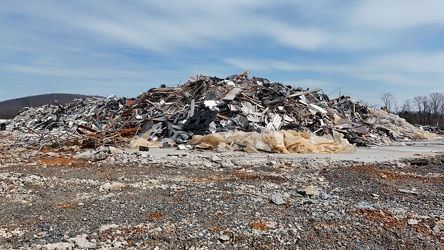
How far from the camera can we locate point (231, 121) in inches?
559

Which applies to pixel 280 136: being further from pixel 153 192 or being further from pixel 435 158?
pixel 153 192

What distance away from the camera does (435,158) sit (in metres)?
10.2

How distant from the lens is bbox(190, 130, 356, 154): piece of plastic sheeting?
11.1 metres

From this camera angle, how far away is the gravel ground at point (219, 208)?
12.1ft

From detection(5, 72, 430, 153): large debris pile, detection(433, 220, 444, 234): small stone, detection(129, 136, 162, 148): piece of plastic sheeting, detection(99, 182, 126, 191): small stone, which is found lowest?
detection(433, 220, 444, 234): small stone

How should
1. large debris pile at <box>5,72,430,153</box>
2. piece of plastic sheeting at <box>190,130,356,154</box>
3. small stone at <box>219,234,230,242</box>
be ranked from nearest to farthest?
small stone at <box>219,234,230,242</box> → piece of plastic sheeting at <box>190,130,356,154</box> → large debris pile at <box>5,72,430,153</box>

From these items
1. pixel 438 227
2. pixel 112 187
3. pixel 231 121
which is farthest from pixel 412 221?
pixel 231 121

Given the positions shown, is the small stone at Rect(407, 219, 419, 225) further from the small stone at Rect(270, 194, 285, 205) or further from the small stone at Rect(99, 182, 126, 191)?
the small stone at Rect(99, 182, 126, 191)

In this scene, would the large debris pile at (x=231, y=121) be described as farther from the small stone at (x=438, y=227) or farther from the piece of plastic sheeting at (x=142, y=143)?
the small stone at (x=438, y=227)

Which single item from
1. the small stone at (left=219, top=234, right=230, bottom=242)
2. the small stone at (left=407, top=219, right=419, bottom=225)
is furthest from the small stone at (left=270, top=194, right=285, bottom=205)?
the small stone at (left=407, top=219, right=419, bottom=225)

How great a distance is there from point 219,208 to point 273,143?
6550 mm

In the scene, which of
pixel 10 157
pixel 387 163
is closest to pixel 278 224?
pixel 387 163

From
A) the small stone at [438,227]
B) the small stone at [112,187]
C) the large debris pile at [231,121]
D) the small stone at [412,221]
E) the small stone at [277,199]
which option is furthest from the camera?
the large debris pile at [231,121]

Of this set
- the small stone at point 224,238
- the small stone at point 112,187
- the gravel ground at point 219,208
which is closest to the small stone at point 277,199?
the gravel ground at point 219,208
